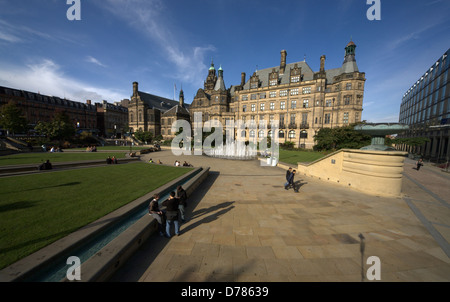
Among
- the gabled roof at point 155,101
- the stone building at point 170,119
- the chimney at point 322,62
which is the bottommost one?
the stone building at point 170,119

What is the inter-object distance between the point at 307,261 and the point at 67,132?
56.9 meters

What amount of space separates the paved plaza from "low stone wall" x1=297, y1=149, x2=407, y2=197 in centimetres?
111

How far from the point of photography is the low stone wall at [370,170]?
9.73 meters

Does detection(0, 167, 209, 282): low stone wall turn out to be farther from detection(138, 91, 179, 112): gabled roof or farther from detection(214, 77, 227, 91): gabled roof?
detection(138, 91, 179, 112): gabled roof

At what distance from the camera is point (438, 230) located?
593 cm

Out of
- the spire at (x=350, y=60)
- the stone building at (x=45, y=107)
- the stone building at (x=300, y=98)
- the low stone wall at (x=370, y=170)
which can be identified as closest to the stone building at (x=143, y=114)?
the stone building at (x=45, y=107)

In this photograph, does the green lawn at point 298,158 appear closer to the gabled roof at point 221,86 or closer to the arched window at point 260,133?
the arched window at point 260,133

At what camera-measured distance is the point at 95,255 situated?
3.62 meters

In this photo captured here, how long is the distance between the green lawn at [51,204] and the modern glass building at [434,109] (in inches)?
1697

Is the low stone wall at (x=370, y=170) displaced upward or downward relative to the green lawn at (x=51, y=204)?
upward

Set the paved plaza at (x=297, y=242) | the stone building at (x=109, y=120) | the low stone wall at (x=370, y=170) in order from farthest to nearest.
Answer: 1. the stone building at (x=109, y=120)
2. the low stone wall at (x=370, y=170)
3. the paved plaza at (x=297, y=242)

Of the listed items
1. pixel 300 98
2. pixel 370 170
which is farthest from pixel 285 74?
pixel 370 170

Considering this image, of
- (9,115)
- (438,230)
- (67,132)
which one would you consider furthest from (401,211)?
(9,115)

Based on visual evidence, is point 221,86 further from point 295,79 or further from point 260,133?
point 295,79
